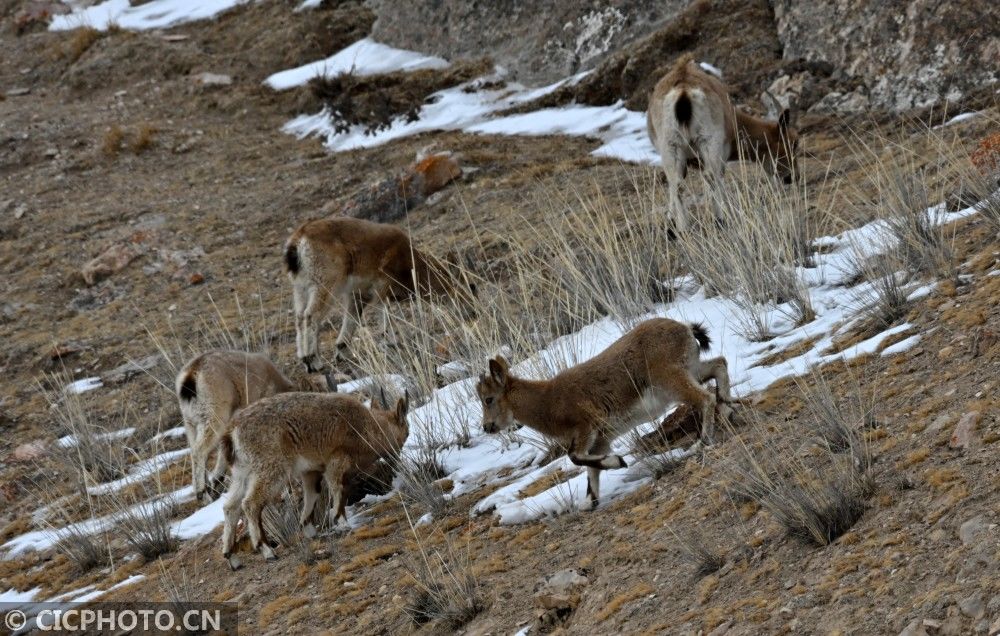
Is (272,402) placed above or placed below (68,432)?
above

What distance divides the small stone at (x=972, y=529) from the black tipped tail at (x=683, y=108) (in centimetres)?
806

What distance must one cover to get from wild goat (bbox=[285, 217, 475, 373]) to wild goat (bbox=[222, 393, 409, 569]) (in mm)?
3792

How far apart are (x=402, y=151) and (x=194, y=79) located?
23.2ft

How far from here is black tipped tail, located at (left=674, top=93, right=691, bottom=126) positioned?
12.0m

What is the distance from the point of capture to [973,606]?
3980 millimetres

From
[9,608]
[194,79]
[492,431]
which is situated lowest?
[9,608]

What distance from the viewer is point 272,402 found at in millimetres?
8227

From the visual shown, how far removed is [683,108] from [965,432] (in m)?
7.33

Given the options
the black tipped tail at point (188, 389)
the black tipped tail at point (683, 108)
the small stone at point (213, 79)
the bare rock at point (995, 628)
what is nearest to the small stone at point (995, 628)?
the bare rock at point (995, 628)

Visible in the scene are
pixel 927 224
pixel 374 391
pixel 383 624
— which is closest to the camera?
pixel 383 624

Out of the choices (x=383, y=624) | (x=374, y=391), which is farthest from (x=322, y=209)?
(x=383, y=624)

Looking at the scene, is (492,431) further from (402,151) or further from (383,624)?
(402,151)

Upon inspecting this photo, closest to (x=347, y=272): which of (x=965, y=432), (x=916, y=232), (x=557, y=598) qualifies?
(x=916, y=232)

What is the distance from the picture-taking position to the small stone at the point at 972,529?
4.43 meters
